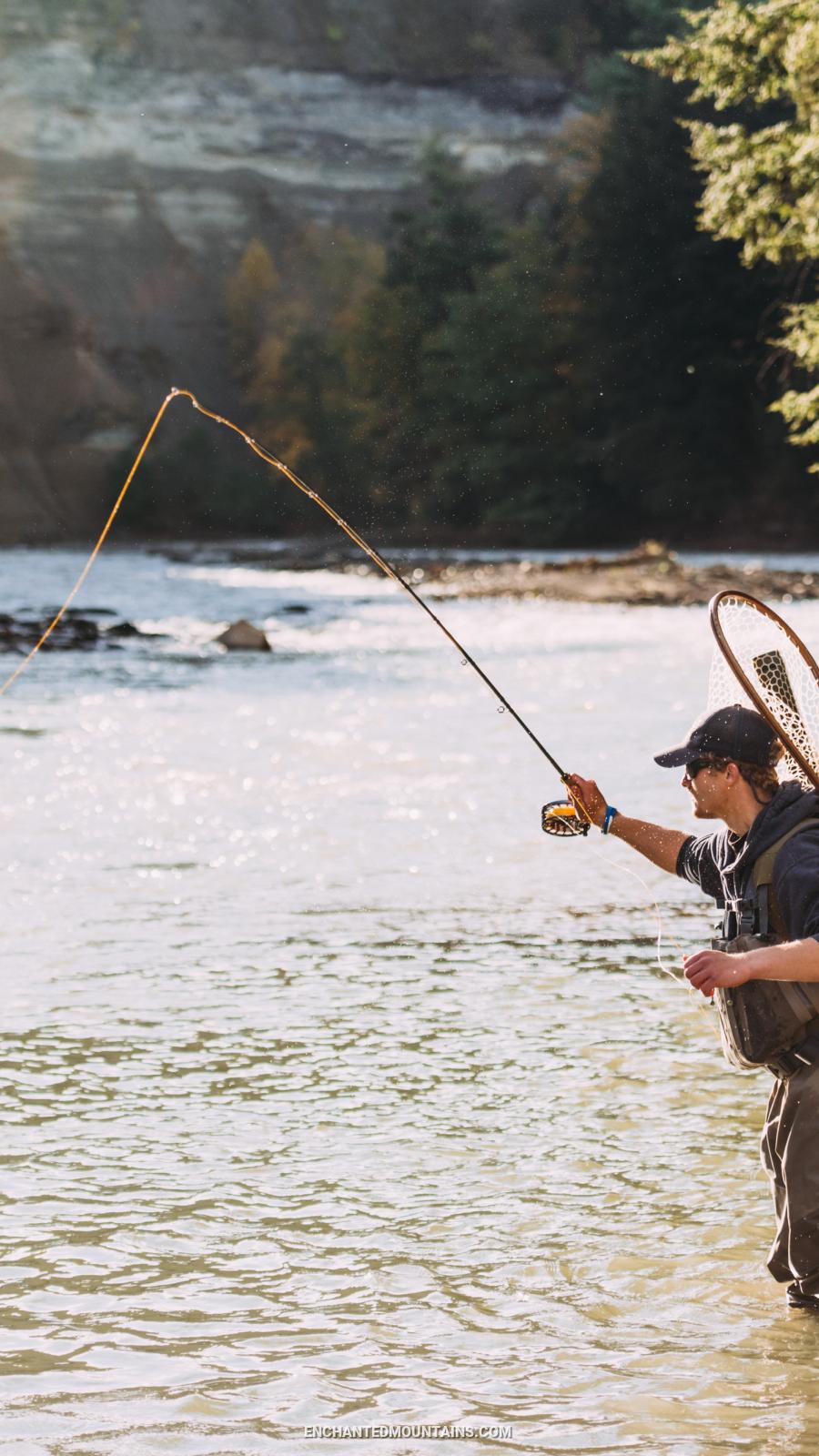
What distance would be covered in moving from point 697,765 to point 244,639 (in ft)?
77.5

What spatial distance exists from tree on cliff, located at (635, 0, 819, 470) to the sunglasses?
57.6 feet

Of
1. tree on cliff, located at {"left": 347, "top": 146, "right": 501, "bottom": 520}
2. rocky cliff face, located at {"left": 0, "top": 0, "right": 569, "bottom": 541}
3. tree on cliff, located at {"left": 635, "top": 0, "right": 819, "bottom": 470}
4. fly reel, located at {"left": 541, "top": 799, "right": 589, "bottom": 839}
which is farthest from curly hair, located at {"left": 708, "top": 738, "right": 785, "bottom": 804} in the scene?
rocky cliff face, located at {"left": 0, "top": 0, "right": 569, "bottom": 541}

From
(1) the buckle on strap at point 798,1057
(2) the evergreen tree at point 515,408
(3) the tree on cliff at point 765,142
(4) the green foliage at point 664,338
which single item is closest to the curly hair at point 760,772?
(1) the buckle on strap at point 798,1057

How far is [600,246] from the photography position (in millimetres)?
65688

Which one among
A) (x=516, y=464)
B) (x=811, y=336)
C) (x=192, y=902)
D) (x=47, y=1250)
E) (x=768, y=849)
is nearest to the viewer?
→ (x=768, y=849)

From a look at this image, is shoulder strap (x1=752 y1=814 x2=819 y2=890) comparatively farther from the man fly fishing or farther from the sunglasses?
the sunglasses

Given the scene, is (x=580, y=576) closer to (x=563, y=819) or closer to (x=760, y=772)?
(x=563, y=819)

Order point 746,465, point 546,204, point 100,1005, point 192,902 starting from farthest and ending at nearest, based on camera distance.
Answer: point 546,204 → point 746,465 → point 192,902 → point 100,1005

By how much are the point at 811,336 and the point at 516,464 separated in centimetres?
4603

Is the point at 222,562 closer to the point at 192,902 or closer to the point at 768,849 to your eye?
the point at 192,902

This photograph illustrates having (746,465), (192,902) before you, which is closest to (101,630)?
(192,902)

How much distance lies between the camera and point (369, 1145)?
5.65 m

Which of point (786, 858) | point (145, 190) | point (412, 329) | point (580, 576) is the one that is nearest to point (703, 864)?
point (786, 858)

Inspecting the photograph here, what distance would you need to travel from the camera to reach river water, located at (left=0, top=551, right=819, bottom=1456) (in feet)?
13.4
